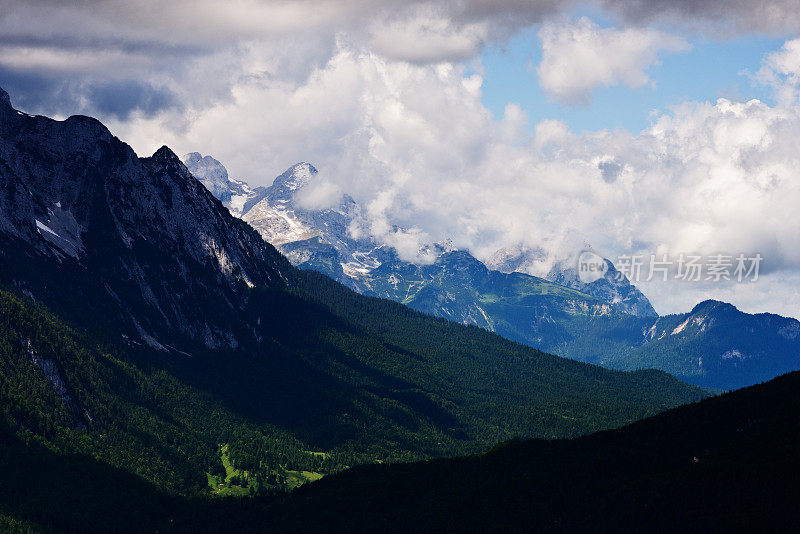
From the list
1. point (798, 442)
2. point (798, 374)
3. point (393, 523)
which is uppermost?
point (798, 374)

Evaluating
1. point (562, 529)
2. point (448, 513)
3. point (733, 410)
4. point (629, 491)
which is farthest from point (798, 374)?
point (448, 513)

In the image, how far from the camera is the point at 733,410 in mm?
193625

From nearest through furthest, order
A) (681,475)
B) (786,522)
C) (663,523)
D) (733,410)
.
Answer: (786,522) < (663,523) < (681,475) < (733,410)

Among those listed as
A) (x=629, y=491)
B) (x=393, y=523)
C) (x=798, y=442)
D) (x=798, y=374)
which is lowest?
(x=393, y=523)

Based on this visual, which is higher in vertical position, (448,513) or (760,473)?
(760,473)

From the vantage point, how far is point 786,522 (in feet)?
464

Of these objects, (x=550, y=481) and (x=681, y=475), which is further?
(x=550, y=481)

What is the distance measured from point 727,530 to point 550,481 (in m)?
55.5

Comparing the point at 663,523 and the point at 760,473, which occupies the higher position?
the point at 760,473

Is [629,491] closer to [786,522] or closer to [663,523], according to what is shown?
[663,523]

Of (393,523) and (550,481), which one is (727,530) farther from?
(393,523)

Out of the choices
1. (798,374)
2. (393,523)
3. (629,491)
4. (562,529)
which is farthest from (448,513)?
(798,374)

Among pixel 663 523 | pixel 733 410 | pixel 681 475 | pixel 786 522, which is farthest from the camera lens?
pixel 733 410

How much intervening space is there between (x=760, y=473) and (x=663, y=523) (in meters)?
21.1
